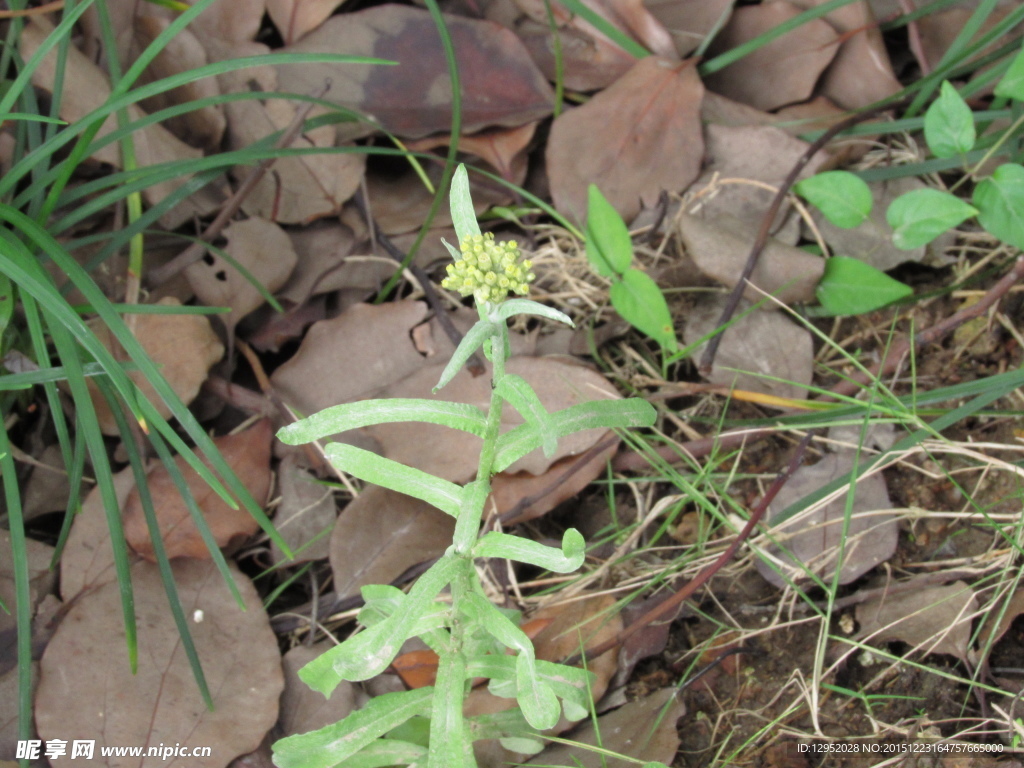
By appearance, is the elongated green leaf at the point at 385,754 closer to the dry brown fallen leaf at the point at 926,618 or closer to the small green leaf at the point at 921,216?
the dry brown fallen leaf at the point at 926,618

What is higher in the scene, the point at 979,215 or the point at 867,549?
the point at 979,215

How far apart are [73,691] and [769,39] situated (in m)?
2.71

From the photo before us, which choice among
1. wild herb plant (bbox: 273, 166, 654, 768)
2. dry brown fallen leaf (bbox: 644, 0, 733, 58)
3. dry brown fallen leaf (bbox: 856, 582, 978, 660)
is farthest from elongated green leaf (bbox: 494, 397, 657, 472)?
dry brown fallen leaf (bbox: 644, 0, 733, 58)

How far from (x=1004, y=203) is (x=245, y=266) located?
211 centimetres

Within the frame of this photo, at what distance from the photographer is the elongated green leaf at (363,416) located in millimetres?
1428

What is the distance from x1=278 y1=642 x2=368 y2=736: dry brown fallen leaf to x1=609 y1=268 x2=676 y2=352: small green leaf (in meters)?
1.19

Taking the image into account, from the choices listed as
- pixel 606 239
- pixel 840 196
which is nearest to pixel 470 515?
pixel 606 239

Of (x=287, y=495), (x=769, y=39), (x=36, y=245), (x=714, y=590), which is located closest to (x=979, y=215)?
(x=769, y=39)

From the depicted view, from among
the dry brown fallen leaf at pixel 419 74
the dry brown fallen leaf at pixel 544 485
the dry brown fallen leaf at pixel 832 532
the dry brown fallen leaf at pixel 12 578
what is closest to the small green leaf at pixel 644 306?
the dry brown fallen leaf at pixel 544 485

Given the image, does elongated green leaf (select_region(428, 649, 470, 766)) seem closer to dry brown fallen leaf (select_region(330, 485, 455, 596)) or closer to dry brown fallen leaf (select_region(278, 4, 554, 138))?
dry brown fallen leaf (select_region(330, 485, 455, 596))

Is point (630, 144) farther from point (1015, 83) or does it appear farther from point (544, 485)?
point (544, 485)

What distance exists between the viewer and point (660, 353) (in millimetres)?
2445

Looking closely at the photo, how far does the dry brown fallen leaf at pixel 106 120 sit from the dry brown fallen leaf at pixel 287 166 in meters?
0.16

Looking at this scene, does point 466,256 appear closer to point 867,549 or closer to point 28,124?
point 867,549
